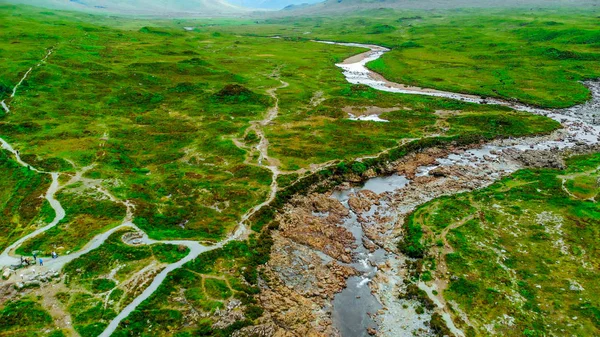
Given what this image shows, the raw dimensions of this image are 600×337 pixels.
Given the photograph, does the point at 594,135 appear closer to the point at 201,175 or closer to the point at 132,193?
the point at 201,175

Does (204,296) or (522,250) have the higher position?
(522,250)

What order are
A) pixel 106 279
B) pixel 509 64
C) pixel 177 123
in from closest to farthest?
pixel 106 279
pixel 177 123
pixel 509 64

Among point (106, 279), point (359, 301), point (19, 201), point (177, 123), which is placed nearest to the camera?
point (106, 279)

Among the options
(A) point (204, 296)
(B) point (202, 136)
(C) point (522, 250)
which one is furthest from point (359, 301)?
(B) point (202, 136)

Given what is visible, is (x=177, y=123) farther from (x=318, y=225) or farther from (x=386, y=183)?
(x=386, y=183)

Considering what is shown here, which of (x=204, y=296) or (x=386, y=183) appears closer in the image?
(x=204, y=296)

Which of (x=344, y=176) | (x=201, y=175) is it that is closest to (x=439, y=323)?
(x=344, y=176)

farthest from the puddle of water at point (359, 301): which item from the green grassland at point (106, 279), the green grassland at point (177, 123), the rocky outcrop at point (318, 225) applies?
the green grassland at point (106, 279)

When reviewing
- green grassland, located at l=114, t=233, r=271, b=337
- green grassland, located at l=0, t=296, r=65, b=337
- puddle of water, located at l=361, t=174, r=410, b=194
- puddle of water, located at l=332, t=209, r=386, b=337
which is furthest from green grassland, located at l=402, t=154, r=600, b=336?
green grassland, located at l=0, t=296, r=65, b=337
